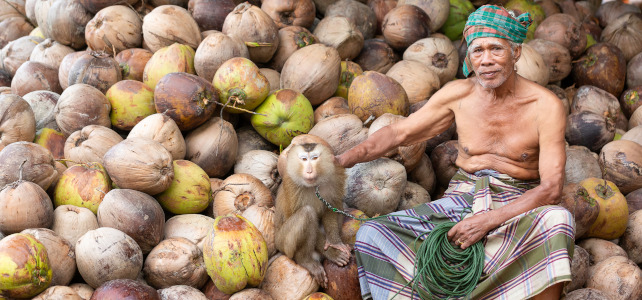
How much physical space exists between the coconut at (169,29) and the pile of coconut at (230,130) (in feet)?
0.05

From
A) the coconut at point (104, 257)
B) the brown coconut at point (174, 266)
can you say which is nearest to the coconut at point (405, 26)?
the brown coconut at point (174, 266)

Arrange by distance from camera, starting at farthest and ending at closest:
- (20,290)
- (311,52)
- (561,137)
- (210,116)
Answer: (311,52)
(210,116)
(561,137)
(20,290)

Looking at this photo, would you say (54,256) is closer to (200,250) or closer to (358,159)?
(200,250)

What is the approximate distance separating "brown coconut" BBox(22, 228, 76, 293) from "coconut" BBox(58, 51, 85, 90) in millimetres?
1977

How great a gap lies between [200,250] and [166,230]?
0.31 m

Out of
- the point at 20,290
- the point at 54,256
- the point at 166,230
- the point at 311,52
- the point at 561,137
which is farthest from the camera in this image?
the point at 311,52

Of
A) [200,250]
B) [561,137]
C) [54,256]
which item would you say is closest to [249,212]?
[200,250]

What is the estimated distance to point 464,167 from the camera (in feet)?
12.4

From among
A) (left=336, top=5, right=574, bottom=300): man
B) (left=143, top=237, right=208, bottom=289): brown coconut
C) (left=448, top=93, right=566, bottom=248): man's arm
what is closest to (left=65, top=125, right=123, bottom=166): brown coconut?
(left=143, top=237, right=208, bottom=289): brown coconut

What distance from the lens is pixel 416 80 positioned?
5.17 metres

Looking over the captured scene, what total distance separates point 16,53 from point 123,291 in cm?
363

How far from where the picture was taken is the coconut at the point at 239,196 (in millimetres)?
3939

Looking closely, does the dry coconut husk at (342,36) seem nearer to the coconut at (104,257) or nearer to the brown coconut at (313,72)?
the brown coconut at (313,72)

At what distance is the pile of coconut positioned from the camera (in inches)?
130
